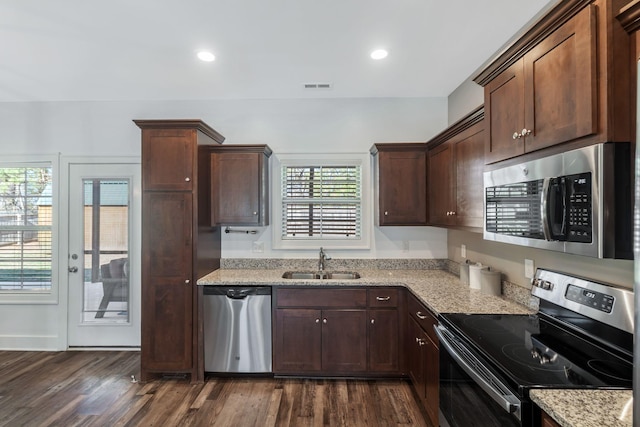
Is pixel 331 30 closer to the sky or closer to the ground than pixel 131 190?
closer to the sky

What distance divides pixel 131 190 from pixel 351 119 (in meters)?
2.63

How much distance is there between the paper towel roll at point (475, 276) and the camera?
101 inches

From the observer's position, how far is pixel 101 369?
3168 millimetres

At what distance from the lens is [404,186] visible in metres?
3.26

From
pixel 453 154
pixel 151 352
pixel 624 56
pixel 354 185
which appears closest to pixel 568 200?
pixel 624 56

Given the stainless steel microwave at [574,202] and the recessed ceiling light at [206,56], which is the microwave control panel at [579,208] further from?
the recessed ceiling light at [206,56]

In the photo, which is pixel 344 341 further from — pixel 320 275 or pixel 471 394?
pixel 471 394

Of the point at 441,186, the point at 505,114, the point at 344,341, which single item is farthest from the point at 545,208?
the point at 344,341

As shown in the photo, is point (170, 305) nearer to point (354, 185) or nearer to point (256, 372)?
point (256, 372)

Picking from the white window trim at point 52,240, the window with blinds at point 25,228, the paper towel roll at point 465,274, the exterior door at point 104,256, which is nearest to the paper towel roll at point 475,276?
the paper towel roll at point 465,274

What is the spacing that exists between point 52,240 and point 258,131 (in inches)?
104

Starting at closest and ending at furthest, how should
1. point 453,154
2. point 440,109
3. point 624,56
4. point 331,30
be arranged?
point 624,56, point 331,30, point 453,154, point 440,109

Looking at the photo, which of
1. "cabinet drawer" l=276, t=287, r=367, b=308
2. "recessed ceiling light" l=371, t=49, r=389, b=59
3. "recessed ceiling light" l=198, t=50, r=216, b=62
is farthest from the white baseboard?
"recessed ceiling light" l=371, t=49, r=389, b=59

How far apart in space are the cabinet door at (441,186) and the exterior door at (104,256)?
321 centimetres
